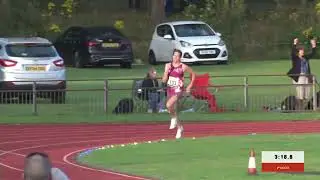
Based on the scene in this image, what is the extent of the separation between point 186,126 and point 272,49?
21.7m

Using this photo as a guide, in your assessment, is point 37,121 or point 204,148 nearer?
point 204,148

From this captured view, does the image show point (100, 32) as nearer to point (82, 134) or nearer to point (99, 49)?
point (99, 49)

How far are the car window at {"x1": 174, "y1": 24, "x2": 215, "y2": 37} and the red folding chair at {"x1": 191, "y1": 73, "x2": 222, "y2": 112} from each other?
12.9 meters

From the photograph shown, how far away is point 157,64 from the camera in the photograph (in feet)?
127

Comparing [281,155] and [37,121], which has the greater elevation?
[281,155]

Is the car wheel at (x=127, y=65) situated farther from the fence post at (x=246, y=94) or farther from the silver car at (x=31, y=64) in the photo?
the fence post at (x=246, y=94)

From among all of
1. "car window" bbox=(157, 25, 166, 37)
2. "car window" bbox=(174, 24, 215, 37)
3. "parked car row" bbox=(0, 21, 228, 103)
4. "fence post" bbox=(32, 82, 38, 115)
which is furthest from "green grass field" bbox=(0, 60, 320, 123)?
"car window" bbox=(157, 25, 166, 37)

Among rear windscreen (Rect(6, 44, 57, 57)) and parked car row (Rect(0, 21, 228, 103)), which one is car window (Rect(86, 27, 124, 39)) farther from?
rear windscreen (Rect(6, 44, 57, 57))

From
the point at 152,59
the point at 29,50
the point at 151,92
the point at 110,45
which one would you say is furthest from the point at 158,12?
the point at 151,92

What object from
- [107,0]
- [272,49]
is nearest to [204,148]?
[272,49]

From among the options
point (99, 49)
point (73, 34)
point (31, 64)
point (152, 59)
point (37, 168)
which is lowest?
point (152, 59)

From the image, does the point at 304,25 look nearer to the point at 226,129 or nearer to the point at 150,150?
the point at 226,129

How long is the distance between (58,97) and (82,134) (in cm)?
430

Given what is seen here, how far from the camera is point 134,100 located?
80.0 feet
